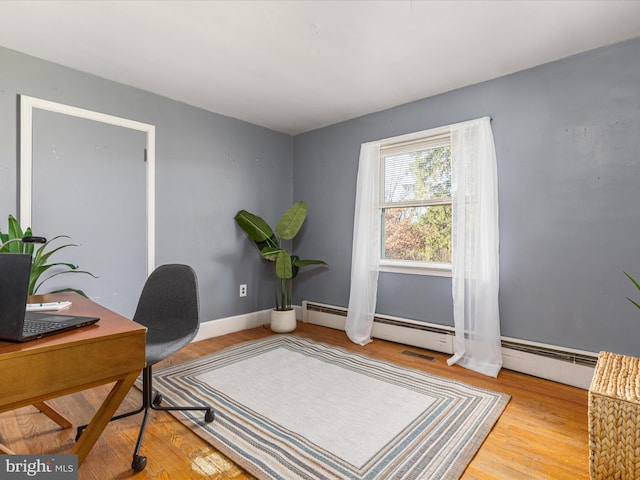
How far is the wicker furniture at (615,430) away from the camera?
51.3 inches

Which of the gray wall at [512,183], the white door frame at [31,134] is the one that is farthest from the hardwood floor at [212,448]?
the white door frame at [31,134]

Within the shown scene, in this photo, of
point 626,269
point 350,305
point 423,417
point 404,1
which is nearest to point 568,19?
point 404,1

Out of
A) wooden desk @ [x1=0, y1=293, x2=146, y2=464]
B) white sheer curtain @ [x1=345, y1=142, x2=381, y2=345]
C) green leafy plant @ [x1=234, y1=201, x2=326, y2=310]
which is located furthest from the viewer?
green leafy plant @ [x1=234, y1=201, x2=326, y2=310]

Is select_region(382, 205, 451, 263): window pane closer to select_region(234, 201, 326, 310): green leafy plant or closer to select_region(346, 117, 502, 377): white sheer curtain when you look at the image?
select_region(346, 117, 502, 377): white sheer curtain

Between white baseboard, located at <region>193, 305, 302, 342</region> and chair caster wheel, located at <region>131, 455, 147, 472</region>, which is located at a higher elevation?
white baseboard, located at <region>193, 305, 302, 342</region>

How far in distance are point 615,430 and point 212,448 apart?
5.94 ft

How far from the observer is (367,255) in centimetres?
337

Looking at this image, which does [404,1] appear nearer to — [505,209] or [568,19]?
[568,19]

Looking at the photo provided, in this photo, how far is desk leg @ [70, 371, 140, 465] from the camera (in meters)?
1.31

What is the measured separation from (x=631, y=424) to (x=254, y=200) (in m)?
3.53

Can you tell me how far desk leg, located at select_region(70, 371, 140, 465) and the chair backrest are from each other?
63 cm

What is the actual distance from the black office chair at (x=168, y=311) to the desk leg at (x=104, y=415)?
0.46m

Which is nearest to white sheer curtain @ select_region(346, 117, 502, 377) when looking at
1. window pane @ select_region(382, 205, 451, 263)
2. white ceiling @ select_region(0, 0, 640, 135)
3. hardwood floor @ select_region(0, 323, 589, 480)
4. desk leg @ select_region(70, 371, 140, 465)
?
window pane @ select_region(382, 205, 451, 263)

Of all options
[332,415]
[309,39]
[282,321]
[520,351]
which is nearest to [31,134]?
[309,39]
